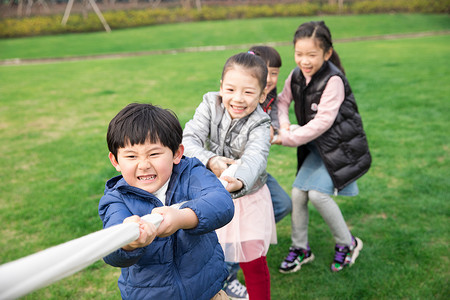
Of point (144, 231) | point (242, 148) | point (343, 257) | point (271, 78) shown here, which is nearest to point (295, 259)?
point (343, 257)

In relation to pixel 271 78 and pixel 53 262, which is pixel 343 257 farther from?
pixel 53 262

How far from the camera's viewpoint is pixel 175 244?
1715 millimetres

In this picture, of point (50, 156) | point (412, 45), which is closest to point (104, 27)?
point (412, 45)

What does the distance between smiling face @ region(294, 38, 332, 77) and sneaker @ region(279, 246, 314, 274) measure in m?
1.48

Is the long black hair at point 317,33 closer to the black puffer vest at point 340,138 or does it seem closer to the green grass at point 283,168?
the black puffer vest at point 340,138

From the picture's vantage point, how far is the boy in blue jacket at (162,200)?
1590 millimetres

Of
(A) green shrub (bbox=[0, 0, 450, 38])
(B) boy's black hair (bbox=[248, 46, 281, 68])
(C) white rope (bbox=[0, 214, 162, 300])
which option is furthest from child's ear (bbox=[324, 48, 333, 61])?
(A) green shrub (bbox=[0, 0, 450, 38])

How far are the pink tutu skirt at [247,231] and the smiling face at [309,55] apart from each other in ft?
3.30

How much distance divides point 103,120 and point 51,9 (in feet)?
76.3

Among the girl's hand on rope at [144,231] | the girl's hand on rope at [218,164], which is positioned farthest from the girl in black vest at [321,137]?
the girl's hand on rope at [144,231]

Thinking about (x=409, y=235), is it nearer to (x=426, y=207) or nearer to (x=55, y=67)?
(x=426, y=207)

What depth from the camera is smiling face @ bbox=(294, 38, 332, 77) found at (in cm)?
295

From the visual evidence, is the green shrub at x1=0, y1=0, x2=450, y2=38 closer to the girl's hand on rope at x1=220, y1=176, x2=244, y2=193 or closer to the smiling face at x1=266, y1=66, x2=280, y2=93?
the smiling face at x1=266, y1=66, x2=280, y2=93

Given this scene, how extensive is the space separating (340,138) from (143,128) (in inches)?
74.7
